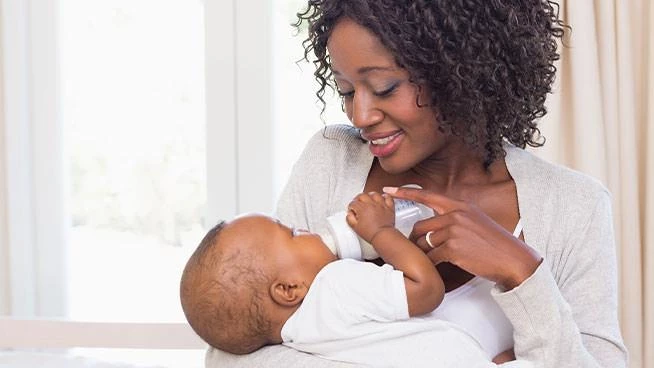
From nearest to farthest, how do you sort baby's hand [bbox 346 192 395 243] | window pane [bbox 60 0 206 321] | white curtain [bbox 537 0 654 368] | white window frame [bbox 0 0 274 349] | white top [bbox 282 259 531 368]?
white top [bbox 282 259 531 368], baby's hand [bbox 346 192 395 243], white curtain [bbox 537 0 654 368], white window frame [bbox 0 0 274 349], window pane [bbox 60 0 206 321]

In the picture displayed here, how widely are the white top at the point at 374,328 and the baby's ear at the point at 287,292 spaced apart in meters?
0.02

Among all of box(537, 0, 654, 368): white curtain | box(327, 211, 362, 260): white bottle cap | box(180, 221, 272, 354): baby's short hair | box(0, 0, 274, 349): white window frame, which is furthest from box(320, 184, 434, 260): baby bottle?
box(0, 0, 274, 349): white window frame

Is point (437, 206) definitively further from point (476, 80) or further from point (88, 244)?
point (88, 244)

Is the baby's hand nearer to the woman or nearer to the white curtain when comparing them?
the woman

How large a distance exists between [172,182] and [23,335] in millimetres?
982

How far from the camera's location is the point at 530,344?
53.5 inches

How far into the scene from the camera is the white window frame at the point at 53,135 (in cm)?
275

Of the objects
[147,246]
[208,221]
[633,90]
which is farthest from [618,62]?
[147,246]

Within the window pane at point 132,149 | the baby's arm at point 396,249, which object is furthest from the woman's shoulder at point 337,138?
the window pane at point 132,149

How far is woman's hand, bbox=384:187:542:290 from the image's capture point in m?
1.36

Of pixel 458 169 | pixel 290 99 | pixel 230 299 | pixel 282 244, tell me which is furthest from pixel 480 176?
pixel 290 99

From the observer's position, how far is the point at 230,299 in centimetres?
138

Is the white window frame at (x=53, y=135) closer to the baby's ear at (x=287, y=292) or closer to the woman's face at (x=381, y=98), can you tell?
the woman's face at (x=381, y=98)

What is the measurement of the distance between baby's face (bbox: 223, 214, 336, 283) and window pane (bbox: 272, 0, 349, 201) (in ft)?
4.34
